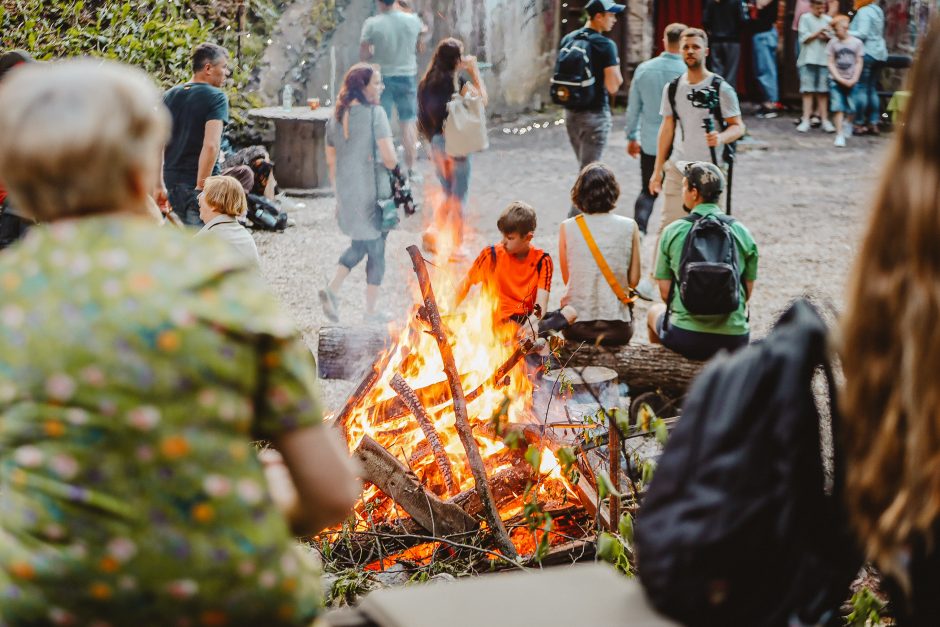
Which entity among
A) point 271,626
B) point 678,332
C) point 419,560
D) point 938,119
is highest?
point 938,119

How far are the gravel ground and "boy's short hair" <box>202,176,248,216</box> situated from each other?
129 cm

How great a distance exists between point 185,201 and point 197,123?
0.64 m

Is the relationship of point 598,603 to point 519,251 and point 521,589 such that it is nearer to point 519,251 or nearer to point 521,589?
point 521,589

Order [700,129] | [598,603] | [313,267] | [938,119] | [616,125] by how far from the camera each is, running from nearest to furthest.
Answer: [938,119] → [598,603] → [700,129] → [313,267] → [616,125]

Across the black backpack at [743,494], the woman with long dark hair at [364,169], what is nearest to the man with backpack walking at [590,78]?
the woman with long dark hair at [364,169]

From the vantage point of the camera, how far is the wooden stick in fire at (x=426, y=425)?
472 cm

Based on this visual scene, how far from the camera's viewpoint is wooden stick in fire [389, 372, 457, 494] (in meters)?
4.72

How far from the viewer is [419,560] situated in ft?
14.4

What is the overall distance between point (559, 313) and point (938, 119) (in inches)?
190

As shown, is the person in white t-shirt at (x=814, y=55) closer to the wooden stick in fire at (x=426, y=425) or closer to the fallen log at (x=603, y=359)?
the fallen log at (x=603, y=359)

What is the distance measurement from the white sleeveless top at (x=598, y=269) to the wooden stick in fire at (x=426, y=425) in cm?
174

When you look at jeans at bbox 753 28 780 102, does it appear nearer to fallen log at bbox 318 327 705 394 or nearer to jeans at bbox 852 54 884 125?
jeans at bbox 852 54 884 125

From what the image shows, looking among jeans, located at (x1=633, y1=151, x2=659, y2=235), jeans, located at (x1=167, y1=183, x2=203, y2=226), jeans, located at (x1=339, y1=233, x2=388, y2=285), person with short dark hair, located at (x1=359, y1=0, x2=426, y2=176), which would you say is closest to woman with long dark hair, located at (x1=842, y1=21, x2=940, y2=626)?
jeans, located at (x1=339, y1=233, x2=388, y2=285)

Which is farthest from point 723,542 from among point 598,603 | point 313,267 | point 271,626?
point 313,267
